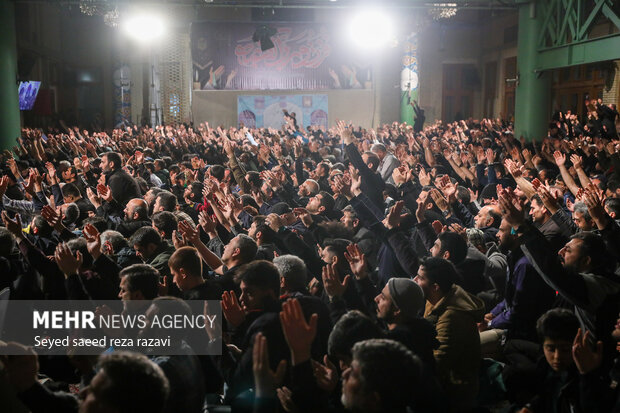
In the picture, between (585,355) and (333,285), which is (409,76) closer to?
(333,285)

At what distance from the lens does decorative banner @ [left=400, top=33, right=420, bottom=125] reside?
25.4 metres

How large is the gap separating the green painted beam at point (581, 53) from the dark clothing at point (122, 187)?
6.91 meters

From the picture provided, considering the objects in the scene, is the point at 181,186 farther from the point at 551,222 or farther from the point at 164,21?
the point at 164,21

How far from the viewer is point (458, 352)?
11.5 feet

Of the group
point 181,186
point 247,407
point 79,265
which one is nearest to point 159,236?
point 79,265

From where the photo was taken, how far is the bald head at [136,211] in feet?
19.2

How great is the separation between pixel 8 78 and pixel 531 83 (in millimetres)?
9893

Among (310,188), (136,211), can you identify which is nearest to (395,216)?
(136,211)

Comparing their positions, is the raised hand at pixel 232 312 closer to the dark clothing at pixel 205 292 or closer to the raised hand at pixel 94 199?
the dark clothing at pixel 205 292

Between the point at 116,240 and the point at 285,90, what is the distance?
2106 centimetres

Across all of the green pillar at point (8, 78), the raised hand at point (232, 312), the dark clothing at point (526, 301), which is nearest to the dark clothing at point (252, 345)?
the raised hand at point (232, 312)

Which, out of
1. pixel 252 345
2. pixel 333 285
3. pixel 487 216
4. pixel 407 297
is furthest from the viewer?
pixel 487 216

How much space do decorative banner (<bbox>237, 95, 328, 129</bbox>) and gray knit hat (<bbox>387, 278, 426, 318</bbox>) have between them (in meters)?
22.2

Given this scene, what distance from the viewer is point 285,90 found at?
25391mm
